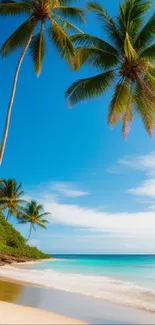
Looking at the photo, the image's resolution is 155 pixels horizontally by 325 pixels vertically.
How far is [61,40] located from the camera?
12.2 meters

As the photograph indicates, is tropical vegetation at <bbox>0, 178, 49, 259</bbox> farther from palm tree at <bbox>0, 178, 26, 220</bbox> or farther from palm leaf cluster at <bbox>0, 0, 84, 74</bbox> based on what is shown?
palm leaf cluster at <bbox>0, 0, 84, 74</bbox>

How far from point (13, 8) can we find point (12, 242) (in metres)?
26.2

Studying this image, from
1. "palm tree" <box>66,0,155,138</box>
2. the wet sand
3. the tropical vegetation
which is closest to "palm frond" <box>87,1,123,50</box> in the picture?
"palm tree" <box>66,0,155,138</box>

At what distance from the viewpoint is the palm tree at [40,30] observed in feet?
39.1

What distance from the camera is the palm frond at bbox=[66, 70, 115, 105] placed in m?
11.9

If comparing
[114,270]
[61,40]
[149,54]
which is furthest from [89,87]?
[114,270]

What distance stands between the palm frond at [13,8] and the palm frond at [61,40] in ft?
3.86

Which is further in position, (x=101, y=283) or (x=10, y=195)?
(x=10, y=195)

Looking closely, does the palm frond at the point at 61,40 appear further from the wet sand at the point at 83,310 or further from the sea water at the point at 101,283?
the sea water at the point at 101,283

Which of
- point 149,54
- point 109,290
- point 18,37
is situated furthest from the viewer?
point 109,290

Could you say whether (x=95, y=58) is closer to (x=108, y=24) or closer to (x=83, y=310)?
(x=108, y=24)

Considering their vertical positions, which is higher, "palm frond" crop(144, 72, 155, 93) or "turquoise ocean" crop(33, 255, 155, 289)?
"palm frond" crop(144, 72, 155, 93)

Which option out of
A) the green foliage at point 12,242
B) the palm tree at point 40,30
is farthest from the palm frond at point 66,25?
the green foliage at point 12,242

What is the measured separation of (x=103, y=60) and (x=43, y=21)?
3.10m
